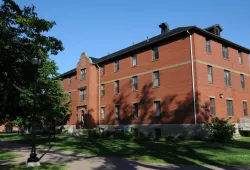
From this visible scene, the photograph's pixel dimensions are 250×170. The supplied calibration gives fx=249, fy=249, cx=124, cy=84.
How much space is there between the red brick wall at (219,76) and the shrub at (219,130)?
2.38 m

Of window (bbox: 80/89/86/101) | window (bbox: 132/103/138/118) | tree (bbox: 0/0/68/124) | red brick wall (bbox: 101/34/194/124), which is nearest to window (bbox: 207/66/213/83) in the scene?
red brick wall (bbox: 101/34/194/124)

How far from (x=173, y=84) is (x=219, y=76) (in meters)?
4.74

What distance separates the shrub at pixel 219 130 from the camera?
19266 mm

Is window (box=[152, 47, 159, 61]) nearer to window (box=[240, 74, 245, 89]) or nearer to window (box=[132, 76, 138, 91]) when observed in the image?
window (box=[132, 76, 138, 91])

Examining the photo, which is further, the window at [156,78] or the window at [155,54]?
the window at [155,54]

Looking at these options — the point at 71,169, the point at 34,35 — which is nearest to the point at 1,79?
the point at 34,35

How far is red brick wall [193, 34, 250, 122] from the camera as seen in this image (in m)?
22.7

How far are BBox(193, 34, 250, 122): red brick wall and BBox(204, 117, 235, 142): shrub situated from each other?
2385 mm

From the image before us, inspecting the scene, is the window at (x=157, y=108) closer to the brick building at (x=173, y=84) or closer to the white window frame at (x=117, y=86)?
the brick building at (x=173, y=84)

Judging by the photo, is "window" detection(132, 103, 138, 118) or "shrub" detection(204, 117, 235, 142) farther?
"window" detection(132, 103, 138, 118)

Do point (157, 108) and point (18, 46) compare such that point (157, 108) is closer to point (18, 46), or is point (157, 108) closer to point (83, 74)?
point (83, 74)

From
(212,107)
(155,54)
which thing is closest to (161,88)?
(155,54)

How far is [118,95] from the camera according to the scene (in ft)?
102

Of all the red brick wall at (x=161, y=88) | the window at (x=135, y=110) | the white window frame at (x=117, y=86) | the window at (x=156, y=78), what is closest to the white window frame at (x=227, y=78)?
the red brick wall at (x=161, y=88)
